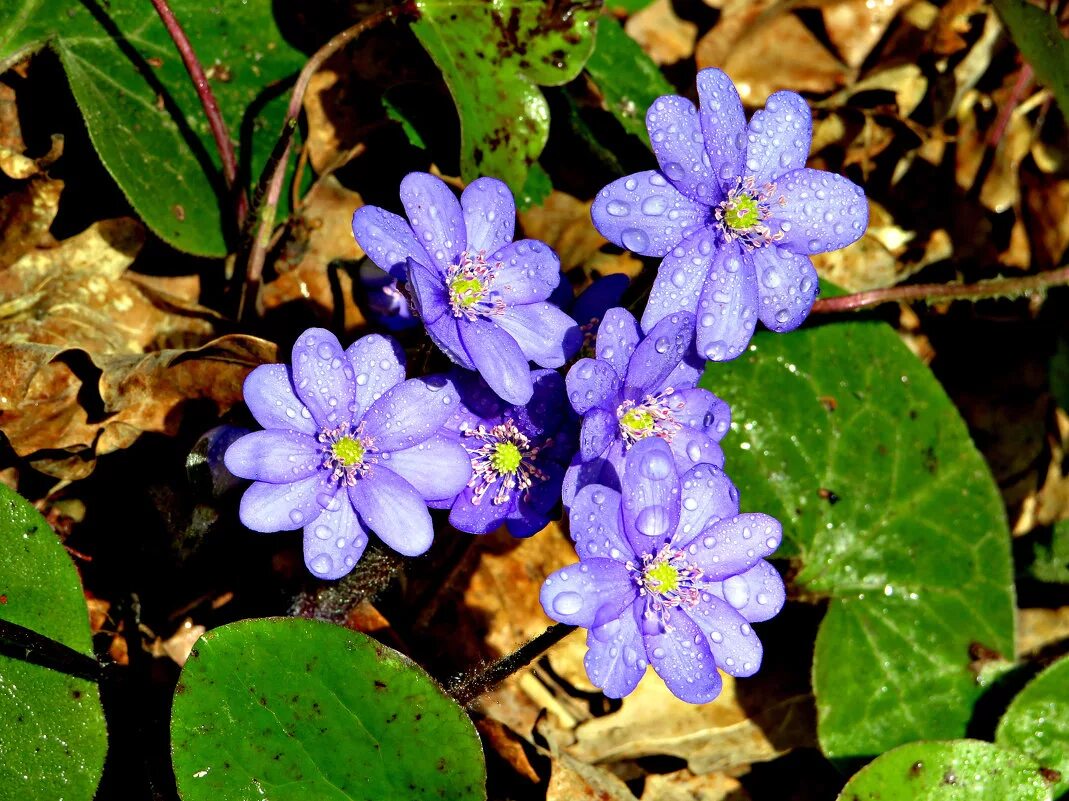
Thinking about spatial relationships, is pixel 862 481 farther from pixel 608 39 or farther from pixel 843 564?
pixel 608 39

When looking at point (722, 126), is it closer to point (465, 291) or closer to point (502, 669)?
point (465, 291)

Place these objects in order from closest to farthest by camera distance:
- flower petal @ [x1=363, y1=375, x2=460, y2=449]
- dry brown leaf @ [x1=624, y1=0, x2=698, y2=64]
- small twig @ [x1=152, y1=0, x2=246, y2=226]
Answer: flower petal @ [x1=363, y1=375, x2=460, y2=449] → small twig @ [x1=152, y1=0, x2=246, y2=226] → dry brown leaf @ [x1=624, y1=0, x2=698, y2=64]

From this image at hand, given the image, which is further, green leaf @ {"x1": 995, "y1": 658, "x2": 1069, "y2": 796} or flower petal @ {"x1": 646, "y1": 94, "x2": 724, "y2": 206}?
green leaf @ {"x1": 995, "y1": 658, "x2": 1069, "y2": 796}

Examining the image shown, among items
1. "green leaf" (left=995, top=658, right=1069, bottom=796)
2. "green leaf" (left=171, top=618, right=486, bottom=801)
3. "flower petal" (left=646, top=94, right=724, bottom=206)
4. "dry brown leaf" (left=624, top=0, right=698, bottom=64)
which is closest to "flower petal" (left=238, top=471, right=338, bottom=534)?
"green leaf" (left=171, top=618, right=486, bottom=801)

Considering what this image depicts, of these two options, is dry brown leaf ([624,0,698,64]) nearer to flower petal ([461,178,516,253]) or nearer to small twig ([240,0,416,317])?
small twig ([240,0,416,317])

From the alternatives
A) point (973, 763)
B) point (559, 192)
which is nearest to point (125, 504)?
point (559, 192)

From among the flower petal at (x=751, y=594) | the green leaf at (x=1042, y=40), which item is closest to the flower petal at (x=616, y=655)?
the flower petal at (x=751, y=594)
